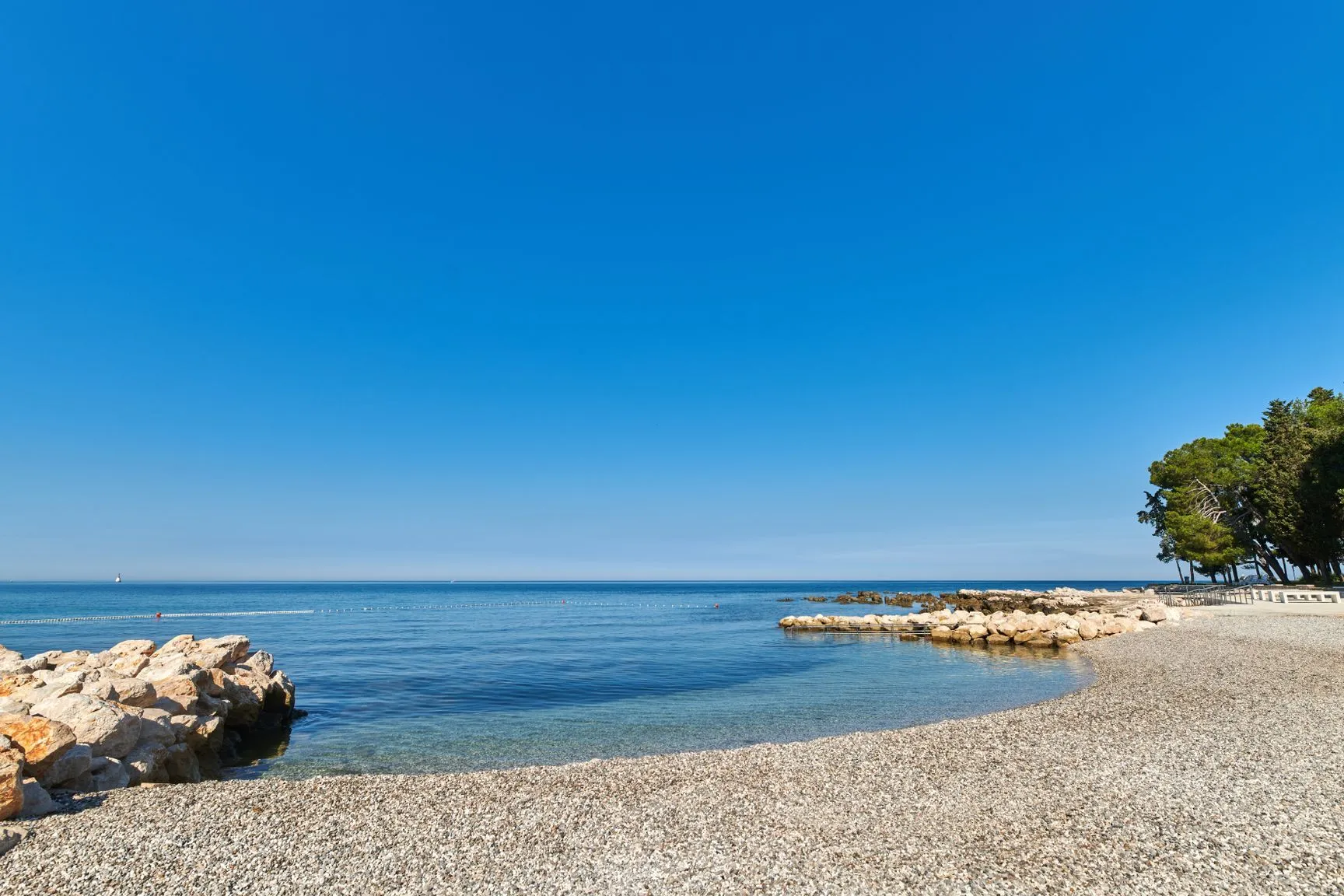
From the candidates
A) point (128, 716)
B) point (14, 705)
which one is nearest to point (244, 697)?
point (128, 716)

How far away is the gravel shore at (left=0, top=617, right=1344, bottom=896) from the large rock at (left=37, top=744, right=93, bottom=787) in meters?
0.88

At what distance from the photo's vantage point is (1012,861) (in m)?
7.04

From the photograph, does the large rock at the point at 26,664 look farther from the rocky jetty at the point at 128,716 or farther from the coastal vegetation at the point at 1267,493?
the coastal vegetation at the point at 1267,493

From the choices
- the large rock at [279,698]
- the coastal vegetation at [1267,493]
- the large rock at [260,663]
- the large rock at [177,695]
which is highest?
the coastal vegetation at [1267,493]

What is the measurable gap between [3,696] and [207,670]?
3966mm

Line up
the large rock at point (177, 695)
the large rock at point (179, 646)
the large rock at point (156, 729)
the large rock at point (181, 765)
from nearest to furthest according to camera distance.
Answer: the large rock at point (156, 729), the large rock at point (181, 765), the large rock at point (177, 695), the large rock at point (179, 646)

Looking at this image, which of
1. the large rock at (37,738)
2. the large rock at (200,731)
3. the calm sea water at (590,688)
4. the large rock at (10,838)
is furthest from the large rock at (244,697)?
the large rock at (10,838)

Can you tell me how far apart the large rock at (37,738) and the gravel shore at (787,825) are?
1094 mm

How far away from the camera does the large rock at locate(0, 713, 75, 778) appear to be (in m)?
8.89

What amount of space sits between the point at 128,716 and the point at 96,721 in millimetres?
549

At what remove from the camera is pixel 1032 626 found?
3538 cm

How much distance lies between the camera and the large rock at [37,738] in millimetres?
8891

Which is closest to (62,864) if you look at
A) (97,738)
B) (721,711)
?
(97,738)

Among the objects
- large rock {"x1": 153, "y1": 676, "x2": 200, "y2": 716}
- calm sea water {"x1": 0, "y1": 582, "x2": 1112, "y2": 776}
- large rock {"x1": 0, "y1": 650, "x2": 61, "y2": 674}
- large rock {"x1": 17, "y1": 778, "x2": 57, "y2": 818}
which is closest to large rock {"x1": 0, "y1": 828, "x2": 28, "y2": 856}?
large rock {"x1": 17, "y1": 778, "x2": 57, "y2": 818}
